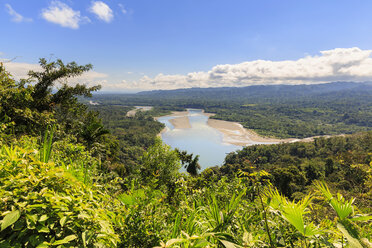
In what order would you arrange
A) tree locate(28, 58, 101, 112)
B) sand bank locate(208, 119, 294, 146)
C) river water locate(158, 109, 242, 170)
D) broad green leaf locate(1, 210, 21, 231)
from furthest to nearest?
1. sand bank locate(208, 119, 294, 146)
2. river water locate(158, 109, 242, 170)
3. tree locate(28, 58, 101, 112)
4. broad green leaf locate(1, 210, 21, 231)

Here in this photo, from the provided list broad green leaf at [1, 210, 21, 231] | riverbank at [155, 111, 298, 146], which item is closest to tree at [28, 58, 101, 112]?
broad green leaf at [1, 210, 21, 231]

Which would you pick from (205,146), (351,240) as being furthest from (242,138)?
(351,240)

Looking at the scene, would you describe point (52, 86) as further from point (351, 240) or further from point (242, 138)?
point (242, 138)

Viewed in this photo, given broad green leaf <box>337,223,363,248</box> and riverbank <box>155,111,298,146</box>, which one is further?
riverbank <box>155,111,298,146</box>

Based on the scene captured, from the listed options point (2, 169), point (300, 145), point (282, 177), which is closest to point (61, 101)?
point (2, 169)

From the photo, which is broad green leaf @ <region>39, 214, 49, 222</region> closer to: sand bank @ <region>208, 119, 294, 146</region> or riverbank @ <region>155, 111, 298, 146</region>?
riverbank @ <region>155, 111, 298, 146</region>

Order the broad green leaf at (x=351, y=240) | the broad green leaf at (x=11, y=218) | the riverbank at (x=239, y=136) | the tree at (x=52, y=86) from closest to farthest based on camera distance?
the broad green leaf at (x=11, y=218) < the broad green leaf at (x=351, y=240) < the tree at (x=52, y=86) < the riverbank at (x=239, y=136)

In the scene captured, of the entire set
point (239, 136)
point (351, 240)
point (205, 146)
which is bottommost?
point (239, 136)

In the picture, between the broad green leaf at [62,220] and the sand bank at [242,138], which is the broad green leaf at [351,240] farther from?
the sand bank at [242,138]

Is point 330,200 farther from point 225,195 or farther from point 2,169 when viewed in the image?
point 2,169

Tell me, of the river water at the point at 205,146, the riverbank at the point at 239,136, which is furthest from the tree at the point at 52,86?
the riverbank at the point at 239,136

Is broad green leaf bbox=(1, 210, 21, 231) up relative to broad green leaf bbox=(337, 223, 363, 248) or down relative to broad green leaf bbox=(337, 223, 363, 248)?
up
